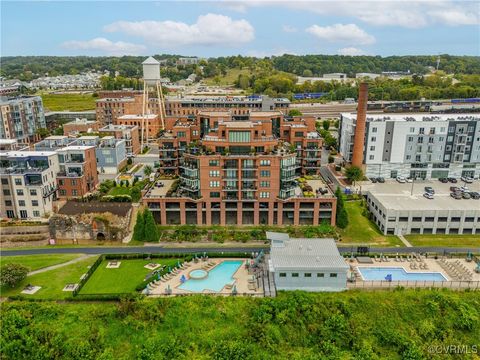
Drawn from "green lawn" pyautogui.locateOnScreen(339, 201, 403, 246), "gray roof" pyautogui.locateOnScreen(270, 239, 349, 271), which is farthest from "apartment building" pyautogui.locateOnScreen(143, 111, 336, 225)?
"gray roof" pyautogui.locateOnScreen(270, 239, 349, 271)

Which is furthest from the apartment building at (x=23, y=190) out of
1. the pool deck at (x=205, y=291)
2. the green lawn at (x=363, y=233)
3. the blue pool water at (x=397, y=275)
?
the blue pool water at (x=397, y=275)

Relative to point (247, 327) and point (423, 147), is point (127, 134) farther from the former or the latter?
point (423, 147)

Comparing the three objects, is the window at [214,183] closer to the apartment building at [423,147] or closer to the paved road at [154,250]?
the paved road at [154,250]

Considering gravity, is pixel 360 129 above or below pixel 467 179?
above

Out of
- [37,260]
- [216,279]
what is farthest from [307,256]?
[37,260]

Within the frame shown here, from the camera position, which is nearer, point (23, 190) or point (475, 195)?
point (23, 190)

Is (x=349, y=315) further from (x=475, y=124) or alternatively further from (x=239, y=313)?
(x=475, y=124)

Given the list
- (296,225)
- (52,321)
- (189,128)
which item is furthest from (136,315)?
(189,128)
